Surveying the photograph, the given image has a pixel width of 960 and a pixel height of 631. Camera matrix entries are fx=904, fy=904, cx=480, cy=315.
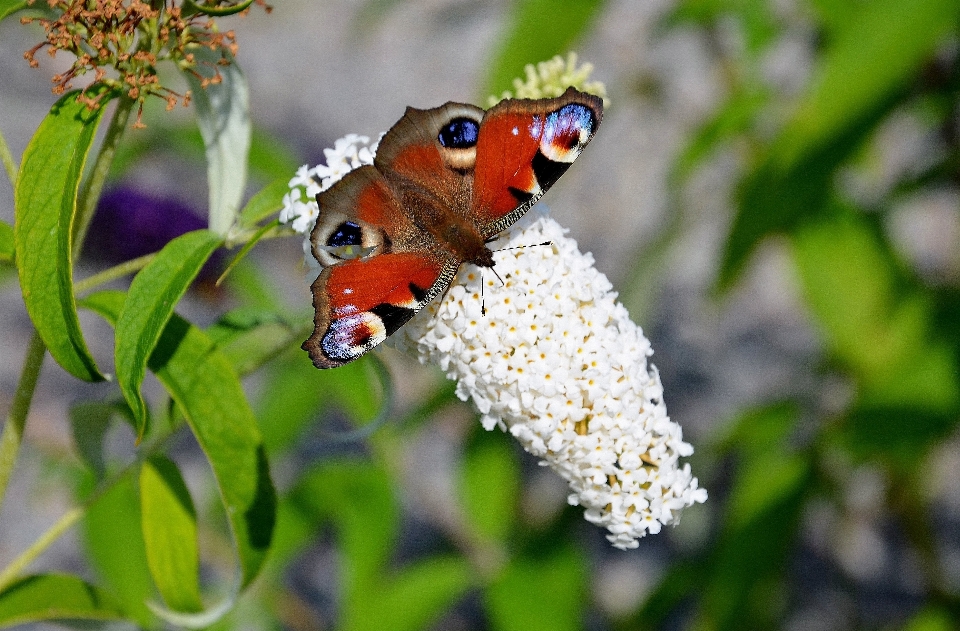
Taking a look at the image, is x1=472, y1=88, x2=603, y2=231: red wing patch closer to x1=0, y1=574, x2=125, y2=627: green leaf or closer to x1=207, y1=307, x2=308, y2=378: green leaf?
x1=207, y1=307, x2=308, y2=378: green leaf

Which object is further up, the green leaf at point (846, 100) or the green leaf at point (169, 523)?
the green leaf at point (846, 100)

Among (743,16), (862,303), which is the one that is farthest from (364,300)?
(743,16)

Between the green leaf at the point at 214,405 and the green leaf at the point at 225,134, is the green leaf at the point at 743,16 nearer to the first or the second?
the green leaf at the point at 225,134

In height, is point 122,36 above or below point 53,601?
above

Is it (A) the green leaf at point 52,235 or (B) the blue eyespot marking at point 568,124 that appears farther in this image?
(B) the blue eyespot marking at point 568,124

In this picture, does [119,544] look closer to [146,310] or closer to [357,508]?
[357,508]

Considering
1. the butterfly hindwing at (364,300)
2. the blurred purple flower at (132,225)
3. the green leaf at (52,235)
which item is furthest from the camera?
the blurred purple flower at (132,225)

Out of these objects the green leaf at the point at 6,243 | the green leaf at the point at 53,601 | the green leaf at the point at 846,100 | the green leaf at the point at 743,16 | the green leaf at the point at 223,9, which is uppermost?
the green leaf at the point at 743,16

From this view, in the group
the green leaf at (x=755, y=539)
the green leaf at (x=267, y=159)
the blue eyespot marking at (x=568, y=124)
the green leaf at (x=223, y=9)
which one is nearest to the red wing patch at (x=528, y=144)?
the blue eyespot marking at (x=568, y=124)
